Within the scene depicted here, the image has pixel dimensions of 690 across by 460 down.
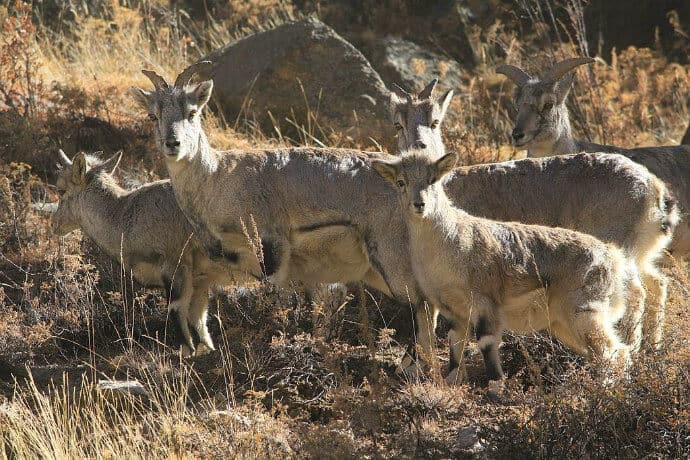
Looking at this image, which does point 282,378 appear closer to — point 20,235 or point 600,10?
point 20,235

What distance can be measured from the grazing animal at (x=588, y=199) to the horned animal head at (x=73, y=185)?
3.71 meters

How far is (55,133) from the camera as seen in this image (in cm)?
1392

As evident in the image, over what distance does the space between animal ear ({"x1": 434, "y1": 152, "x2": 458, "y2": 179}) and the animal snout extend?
3548 millimetres

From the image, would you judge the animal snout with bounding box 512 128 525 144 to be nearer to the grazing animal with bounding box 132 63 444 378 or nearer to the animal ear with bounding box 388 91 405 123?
the animal ear with bounding box 388 91 405 123

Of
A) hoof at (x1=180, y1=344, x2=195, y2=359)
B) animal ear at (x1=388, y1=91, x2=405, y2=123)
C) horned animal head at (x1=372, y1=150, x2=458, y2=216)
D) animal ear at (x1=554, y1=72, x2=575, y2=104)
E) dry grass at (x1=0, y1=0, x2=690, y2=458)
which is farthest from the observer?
animal ear at (x1=554, y1=72, x2=575, y2=104)

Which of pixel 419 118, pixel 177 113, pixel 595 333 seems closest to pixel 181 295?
pixel 177 113

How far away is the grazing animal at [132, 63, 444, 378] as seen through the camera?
9266 millimetres

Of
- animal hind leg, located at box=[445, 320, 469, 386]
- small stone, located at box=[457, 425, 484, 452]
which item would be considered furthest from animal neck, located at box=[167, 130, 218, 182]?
small stone, located at box=[457, 425, 484, 452]

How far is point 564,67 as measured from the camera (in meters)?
11.2

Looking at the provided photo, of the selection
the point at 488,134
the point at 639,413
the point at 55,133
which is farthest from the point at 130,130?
the point at 639,413

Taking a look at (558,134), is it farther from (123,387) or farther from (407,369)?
(123,387)

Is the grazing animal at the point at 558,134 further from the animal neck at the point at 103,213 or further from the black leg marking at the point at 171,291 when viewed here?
the animal neck at the point at 103,213

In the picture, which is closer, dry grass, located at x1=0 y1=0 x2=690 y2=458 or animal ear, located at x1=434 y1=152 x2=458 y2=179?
dry grass, located at x1=0 y1=0 x2=690 y2=458

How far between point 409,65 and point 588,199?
27.7ft
